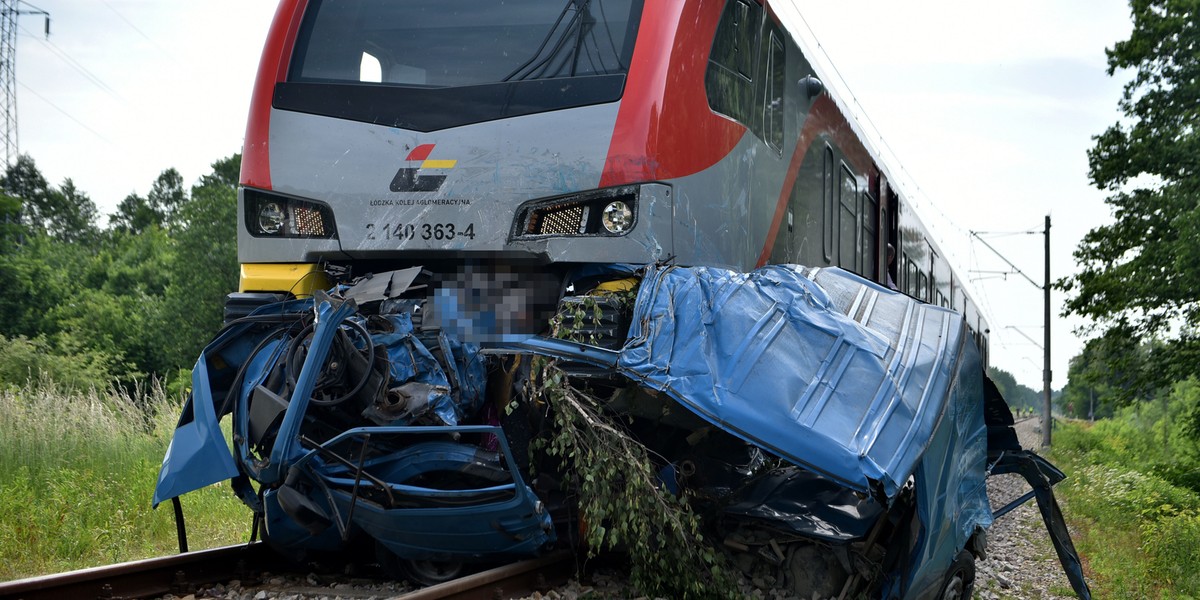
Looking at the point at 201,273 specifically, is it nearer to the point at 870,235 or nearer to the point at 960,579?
the point at 870,235

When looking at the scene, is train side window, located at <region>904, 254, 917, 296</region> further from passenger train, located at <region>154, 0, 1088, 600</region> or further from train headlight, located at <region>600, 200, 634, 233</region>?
train headlight, located at <region>600, 200, 634, 233</region>

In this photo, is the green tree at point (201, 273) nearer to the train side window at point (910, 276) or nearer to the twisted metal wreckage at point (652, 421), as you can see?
the train side window at point (910, 276)

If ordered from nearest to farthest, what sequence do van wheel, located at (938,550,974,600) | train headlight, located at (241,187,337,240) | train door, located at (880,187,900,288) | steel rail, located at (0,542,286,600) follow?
steel rail, located at (0,542,286,600)
van wheel, located at (938,550,974,600)
train headlight, located at (241,187,337,240)
train door, located at (880,187,900,288)

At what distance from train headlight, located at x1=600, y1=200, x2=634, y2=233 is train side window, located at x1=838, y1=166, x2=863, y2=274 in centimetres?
368

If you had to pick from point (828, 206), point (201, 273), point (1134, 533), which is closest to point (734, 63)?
point (828, 206)

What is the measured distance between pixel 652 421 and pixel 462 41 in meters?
2.46

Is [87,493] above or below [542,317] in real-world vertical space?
below

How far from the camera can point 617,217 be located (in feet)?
17.3

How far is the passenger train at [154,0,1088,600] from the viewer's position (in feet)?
15.0

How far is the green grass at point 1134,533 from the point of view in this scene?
28.5ft

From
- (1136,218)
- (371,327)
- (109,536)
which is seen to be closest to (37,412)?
(109,536)

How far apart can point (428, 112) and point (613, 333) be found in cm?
177

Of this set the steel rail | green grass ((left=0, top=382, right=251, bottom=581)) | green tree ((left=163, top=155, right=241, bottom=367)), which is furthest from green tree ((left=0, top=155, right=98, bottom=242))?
the steel rail

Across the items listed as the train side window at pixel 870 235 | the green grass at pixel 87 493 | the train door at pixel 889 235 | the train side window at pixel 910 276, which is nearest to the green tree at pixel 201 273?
the green grass at pixel 87 493
